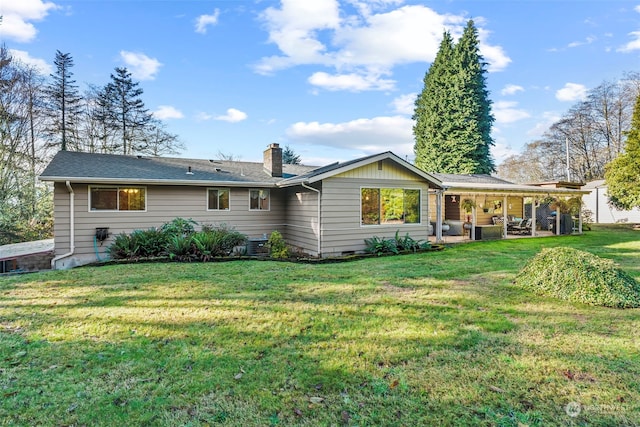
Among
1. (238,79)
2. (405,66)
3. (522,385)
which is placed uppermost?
(405,66)

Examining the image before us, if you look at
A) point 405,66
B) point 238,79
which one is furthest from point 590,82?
point 238,79

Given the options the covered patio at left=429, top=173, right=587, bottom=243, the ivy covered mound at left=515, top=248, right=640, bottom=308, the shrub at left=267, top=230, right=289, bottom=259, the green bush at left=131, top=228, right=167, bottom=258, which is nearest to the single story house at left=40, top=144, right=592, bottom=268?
the shrub at left=267, top=230, right=289, bottom=259

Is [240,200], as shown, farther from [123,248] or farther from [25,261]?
[25,261]

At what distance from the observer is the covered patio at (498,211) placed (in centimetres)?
1398

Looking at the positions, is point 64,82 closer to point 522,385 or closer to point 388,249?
point 388,249

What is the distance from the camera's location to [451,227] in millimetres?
15445

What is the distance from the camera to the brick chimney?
13.1 meters

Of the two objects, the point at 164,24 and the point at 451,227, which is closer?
the point at 164,24

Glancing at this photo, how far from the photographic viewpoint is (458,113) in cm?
2745

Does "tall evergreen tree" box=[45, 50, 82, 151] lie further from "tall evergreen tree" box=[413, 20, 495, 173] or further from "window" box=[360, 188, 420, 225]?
"tall evergreen tree" box=[413, 20, 495, 173]

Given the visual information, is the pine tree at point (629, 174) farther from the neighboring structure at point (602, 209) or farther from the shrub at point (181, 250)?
the shrub at point (181, 250)

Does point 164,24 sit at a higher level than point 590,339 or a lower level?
higher

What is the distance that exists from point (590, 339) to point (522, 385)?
5.25 ft

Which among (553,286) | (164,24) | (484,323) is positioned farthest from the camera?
(164,24)
